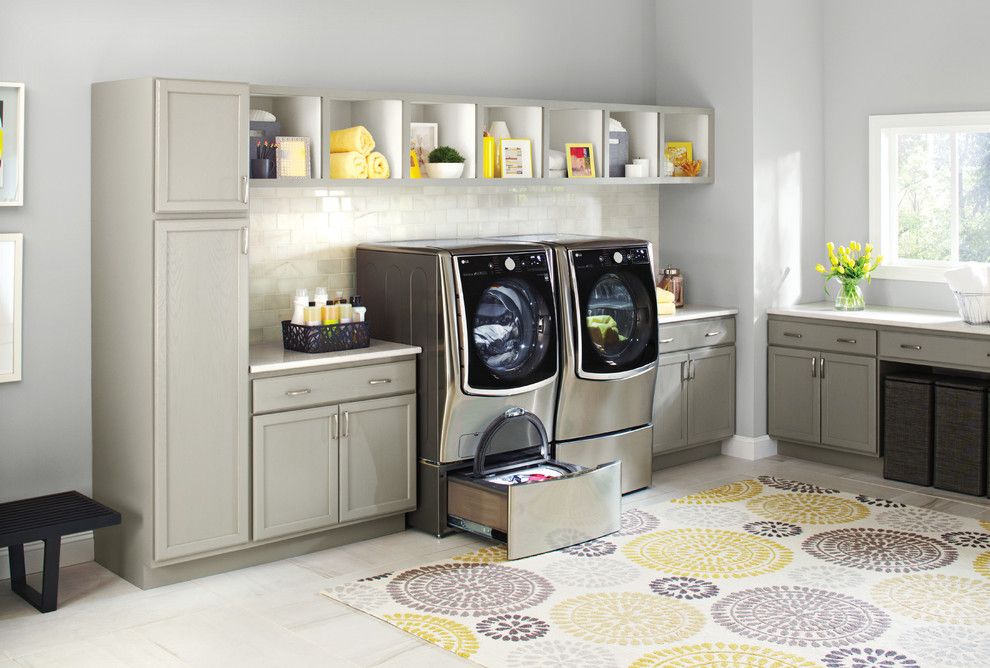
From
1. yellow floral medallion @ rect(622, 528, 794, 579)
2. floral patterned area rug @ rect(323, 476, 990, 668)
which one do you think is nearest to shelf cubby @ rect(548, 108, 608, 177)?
floral patterned area rug @ rect(323, 476, 990, 668)

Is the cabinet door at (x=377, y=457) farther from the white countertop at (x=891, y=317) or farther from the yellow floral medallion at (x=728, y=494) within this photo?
the white countertop at (x=891, y=317)

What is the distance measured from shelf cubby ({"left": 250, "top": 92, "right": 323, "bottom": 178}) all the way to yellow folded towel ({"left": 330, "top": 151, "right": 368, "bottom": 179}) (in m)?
0.14

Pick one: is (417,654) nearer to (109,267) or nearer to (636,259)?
(109,267)

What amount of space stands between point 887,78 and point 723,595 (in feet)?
12.0

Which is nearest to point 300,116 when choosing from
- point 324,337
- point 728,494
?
point 324,337

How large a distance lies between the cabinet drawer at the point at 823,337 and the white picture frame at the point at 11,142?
163 inches

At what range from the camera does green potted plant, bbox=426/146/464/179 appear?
5.59 metres

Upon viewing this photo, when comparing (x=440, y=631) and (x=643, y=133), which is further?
(x=643, y=133)

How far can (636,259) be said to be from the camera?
586cm

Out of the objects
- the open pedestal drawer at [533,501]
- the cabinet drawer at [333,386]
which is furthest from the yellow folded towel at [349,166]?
the open pedestal drawer at [533,501]

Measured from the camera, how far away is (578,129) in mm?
6332

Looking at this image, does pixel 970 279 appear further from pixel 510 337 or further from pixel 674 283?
pixel 510 337

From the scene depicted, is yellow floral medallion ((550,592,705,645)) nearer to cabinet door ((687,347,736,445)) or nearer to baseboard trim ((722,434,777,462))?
cabinet door ((687,347,736,445))

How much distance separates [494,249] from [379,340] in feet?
2.36
